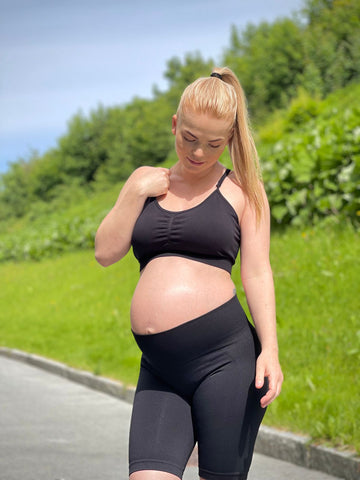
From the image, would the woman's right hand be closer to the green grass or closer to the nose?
the nose

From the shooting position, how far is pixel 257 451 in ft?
20.0

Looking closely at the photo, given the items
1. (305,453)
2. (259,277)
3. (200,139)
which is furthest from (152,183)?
(305,453)

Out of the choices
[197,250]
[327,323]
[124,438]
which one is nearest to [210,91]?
[197,250]

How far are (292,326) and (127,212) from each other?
5765mm

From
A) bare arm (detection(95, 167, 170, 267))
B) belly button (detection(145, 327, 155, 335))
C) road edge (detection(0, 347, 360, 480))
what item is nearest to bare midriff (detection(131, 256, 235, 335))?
belly button (detection(145, 327, 155, 335))

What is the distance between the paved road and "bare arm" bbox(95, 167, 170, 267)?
2.98 metres

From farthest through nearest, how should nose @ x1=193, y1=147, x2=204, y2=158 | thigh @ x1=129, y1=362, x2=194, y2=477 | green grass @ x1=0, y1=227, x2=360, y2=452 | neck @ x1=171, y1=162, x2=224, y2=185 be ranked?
green grass @ x1=0, y1=227, x2=360, y2=452, neck @ x1=171, y1=162, x2=224, y2=185, nose @ x1=193, y1=147, x2=204, y2=158, thigh @ x1=129, y1=362, x2=194, y2=477

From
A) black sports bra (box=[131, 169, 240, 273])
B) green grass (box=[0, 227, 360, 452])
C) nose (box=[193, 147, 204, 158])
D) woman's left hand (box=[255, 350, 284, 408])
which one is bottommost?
green grass (box=[0, 227, 360, 452])

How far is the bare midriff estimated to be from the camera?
2.62 metres

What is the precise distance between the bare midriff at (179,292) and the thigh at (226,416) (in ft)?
0.75

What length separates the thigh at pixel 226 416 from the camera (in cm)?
254

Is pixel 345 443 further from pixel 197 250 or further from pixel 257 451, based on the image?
pixel 197 250

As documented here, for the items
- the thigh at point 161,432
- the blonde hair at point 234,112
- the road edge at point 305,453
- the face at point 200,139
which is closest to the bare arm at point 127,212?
the face at point 200,139

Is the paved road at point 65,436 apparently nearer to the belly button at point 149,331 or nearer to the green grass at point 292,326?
the green grass at point 292,326
